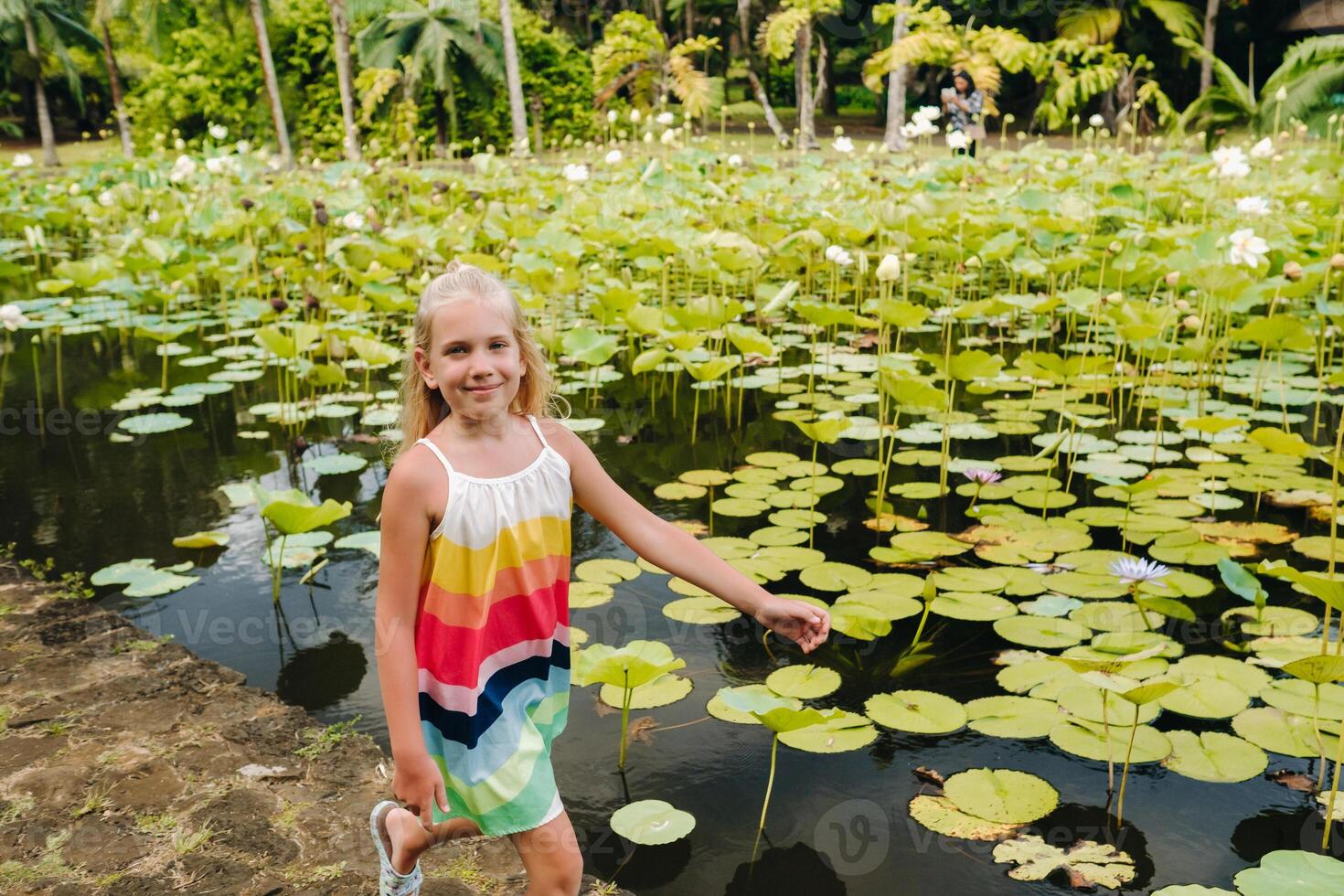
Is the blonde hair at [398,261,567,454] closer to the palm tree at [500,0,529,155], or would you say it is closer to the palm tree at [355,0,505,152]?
the palm tree at [500,0,529,155]

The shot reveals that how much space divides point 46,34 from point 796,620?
22.8 m

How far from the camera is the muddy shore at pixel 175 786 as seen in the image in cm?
159

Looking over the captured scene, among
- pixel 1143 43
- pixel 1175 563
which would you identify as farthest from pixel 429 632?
pixel 1143 43

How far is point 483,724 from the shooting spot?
1270mm

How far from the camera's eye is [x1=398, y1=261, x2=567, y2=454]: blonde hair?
1.25 m

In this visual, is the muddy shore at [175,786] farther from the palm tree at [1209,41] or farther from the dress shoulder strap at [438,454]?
the palm tree at [1209,41]

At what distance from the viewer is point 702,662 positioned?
2.31 m

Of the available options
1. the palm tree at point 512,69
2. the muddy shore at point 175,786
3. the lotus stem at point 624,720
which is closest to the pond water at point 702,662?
the lotus stem at point 624,720

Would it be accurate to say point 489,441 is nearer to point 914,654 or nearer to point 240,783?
point 240,783

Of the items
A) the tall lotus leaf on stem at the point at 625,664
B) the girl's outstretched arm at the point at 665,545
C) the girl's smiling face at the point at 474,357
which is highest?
the girl's smiling face at the point at 474,357

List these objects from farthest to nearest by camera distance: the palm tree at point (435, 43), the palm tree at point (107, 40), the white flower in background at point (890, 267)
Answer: the palm tree at point (107, 40) < the palm tree at point (435, 43) < the white flower in background at point (890, 267)

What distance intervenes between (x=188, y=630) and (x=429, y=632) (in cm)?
149

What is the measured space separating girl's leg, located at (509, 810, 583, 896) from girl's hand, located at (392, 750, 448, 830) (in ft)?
0.45

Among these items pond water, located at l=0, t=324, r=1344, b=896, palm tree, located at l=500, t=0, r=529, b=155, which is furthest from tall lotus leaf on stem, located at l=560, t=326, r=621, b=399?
palm tree, located at l=500, t=0, r=529, b=155
